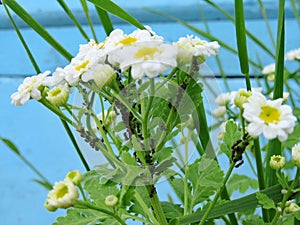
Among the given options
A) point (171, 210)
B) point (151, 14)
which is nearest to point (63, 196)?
point (171, 210)

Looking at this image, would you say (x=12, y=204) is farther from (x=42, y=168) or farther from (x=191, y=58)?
(x=191, y=58)

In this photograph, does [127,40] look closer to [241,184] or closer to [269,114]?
[269,114]

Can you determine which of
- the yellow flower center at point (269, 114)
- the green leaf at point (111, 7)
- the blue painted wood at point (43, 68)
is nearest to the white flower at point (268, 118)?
the yellow flower center at point (269, 114)

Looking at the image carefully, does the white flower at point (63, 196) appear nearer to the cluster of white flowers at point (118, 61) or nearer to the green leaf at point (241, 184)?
Result: the cluster of white flowers at point (118, 61)

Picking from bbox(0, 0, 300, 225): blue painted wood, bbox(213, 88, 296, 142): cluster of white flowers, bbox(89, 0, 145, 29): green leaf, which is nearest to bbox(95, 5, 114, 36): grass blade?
bbox(89, 0, 145, 29): green leaf

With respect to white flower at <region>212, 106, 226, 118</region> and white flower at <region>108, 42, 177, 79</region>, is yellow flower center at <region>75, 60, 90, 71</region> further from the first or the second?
white flower at <region>212, 106, 226, 118</region>

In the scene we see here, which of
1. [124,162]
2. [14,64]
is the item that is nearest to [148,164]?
[124,162]

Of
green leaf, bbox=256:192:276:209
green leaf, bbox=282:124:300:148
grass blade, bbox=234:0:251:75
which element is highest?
grass blade, bbox=234:0:251:75
